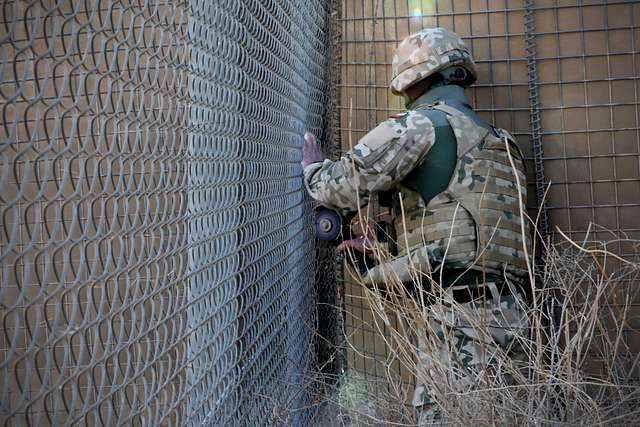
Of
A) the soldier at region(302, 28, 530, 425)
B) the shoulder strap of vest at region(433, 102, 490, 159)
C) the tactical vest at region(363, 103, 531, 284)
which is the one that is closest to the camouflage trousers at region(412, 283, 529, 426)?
the soldier at region(302, 28, 530, 425)

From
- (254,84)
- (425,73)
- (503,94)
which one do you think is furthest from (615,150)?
(254,84)

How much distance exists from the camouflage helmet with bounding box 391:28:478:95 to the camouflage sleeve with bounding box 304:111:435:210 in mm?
303

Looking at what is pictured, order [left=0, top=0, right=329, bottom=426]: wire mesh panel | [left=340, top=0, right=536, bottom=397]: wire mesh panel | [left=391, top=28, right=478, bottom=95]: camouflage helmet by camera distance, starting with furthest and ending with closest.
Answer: [left=340, top=0, right=536, bottom=397]: wire mesh panel
[left=391, top=28, right=478, bottom=95]: camouflage helmet
[left=0, top=0, right=329, bottom=426]: wire mesh panel

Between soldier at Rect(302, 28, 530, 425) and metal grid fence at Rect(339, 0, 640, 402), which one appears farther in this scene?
metal grid fence at Rect(339, 0, 640, 402)

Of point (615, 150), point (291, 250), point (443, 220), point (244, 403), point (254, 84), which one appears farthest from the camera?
point (615, 150)

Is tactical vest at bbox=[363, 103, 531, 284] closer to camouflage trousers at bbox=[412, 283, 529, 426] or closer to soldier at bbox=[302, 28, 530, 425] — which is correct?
soldier at bbox=[302, 28, 530, 425]

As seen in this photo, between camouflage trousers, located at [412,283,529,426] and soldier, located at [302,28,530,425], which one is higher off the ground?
soldier, located at [302,28,530,425]

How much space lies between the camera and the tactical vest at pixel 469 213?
2693 millimetres

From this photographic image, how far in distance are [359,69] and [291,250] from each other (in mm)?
1103

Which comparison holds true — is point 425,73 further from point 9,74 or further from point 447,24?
point 9,74

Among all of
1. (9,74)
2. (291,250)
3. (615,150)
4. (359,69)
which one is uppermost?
(359,69)

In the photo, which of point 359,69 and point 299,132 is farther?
point 359,69

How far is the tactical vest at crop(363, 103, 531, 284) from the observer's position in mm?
2693

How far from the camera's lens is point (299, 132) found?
3.04 metres
